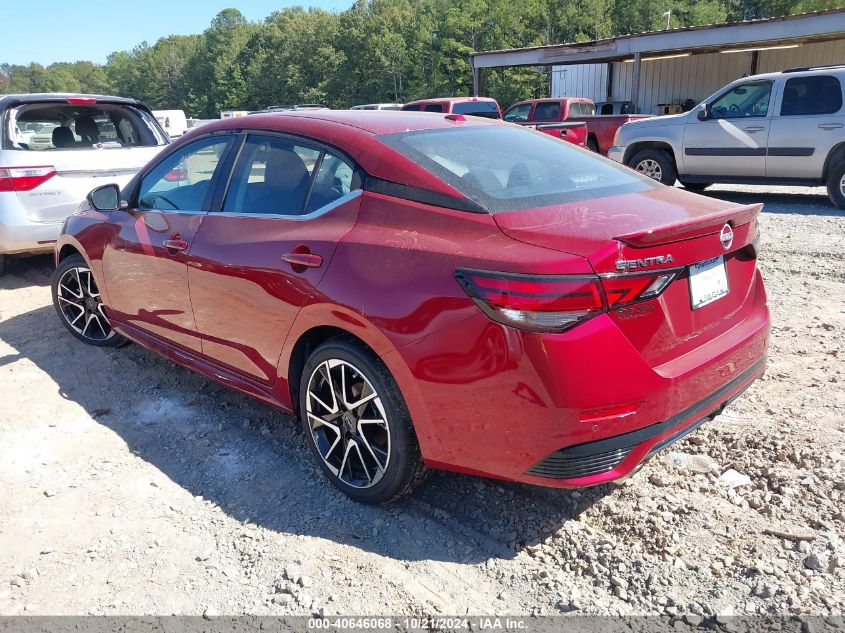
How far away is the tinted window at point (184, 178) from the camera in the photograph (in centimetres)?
377

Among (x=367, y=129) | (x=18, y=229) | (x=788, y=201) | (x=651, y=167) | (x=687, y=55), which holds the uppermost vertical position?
(x=367, y=129)

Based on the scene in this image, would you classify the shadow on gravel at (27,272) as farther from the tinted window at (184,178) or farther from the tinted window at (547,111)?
the tinted window at (547,111)

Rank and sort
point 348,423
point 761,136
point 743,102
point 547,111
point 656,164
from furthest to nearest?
point 547,111 < point 656,164 < point 743,102 < point 761,136 < point 348,423

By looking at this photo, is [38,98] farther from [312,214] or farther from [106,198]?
[312,214]

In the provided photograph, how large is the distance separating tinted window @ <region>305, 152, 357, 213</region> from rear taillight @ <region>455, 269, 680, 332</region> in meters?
0.98

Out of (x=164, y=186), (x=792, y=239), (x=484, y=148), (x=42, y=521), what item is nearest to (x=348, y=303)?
(x=484, y=148)

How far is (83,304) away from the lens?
5.11 metres

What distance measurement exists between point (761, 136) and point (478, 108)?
25.9ft

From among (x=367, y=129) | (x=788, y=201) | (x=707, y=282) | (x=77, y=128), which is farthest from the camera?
(x=788, y=201)

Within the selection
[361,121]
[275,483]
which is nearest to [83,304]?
[275,483]

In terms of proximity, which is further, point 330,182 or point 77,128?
point 77,128

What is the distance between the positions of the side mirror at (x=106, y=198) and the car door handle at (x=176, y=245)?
0.80 meters

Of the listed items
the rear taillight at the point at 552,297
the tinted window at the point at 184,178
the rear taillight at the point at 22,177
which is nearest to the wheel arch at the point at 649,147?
the rear taillight at the point at 22,177

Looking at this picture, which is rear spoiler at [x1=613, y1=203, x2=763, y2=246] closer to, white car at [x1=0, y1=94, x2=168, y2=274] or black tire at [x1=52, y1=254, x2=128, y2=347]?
black tire at [x1=52, y1=254, x2=128, y2=347]
